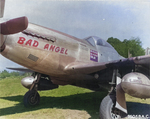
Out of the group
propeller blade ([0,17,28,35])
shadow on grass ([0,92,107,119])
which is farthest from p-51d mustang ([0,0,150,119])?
shadow on grass ([0,92,107,119])

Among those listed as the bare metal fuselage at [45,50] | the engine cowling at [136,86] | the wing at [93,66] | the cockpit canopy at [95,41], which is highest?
the cockpit canopy at [95,41]

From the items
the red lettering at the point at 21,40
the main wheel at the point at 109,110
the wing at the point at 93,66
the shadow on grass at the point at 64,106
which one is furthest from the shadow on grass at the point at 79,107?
the red lettering at the point at 21,40

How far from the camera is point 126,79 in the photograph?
2.92 metres

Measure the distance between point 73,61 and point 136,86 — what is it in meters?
1.79

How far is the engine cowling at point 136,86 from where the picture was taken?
2.85m

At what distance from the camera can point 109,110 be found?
301 centimetres

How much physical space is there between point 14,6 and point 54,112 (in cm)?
270

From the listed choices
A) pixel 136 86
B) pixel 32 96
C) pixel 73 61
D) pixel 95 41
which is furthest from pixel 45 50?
pixel 136 86

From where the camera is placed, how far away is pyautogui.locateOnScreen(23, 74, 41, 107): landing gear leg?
4.79 metres

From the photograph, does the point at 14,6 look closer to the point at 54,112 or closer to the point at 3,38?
the point at 3,38

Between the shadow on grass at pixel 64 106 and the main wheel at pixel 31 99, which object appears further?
the main wheel at pixel 31 99

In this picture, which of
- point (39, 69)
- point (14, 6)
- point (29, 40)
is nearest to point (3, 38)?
point (29, 40)

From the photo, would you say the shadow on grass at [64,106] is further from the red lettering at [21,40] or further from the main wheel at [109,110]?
the red lettering at [21,40]

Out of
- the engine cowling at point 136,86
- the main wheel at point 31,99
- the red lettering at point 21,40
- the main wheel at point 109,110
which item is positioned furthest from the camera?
the main wheel at point 31,99
